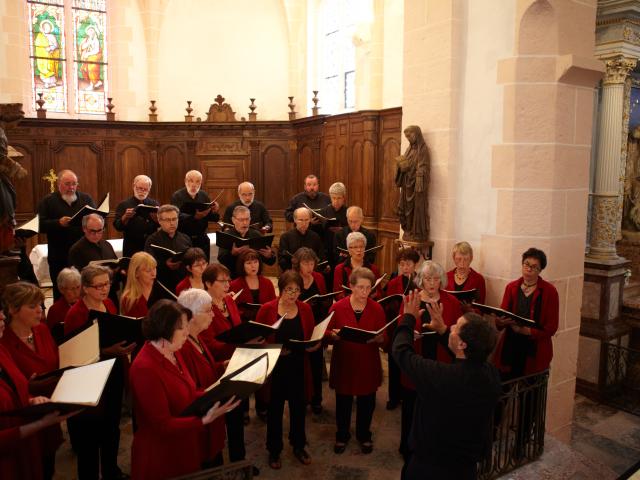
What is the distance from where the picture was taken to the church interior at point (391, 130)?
500 cm

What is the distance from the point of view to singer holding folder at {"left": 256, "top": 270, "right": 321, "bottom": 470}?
3.90 m

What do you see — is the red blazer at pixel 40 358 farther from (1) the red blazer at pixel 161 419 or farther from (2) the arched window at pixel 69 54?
(2) the arched window at pixel 69 54

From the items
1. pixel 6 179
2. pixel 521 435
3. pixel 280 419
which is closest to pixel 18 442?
pixel 280 419

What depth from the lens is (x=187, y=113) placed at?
11812mm

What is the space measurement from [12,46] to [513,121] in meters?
9.37

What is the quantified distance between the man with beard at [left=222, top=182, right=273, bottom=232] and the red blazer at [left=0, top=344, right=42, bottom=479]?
12.8 ft

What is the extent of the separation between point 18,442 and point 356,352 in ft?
7.21

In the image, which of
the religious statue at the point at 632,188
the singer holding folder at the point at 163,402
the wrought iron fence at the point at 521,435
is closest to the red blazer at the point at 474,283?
the wrought iron fence at the point at 521,435

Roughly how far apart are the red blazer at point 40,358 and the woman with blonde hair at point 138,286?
709 mm

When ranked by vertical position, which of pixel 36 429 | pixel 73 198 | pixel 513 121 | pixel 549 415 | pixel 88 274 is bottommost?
pixel 549 415

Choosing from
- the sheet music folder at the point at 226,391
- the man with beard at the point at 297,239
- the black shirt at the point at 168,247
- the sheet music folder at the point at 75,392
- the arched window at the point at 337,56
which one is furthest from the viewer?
the arched window at the point at 337,56

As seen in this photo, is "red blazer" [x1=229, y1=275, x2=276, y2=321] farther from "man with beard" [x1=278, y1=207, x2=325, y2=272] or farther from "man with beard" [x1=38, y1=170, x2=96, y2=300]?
"man with beard" [x1=38, y1=170, x2=96, y2=300]

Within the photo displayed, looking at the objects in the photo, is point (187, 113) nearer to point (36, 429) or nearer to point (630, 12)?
point (630, 12)

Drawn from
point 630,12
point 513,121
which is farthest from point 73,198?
point 630,12
